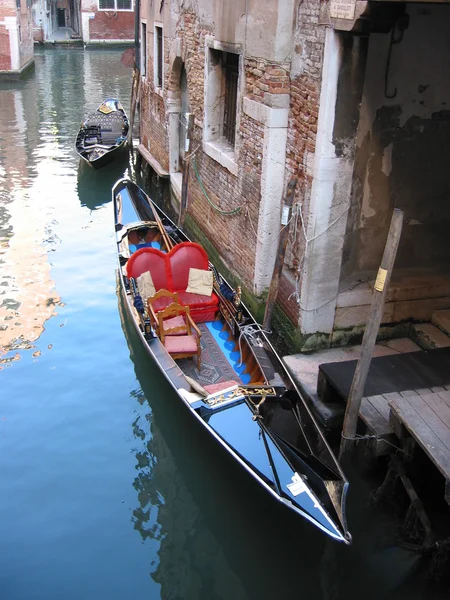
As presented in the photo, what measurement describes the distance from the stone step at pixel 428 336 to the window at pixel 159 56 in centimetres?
658

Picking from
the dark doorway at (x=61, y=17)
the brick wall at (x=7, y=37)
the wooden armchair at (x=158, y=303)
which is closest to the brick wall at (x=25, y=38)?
the brick wall at (x=7, y=37)

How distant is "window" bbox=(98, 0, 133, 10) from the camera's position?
30.6m

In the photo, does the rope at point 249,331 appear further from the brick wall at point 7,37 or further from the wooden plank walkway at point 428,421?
the brick wall at point 7,37

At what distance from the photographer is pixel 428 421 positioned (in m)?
3.90

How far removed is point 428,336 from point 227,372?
1.81 metres

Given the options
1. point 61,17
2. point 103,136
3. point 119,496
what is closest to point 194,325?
point 119,496

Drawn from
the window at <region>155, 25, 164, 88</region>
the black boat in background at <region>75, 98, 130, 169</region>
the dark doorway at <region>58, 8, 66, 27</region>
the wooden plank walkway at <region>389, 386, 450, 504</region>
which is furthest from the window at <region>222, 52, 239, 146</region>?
the dark doorway at <region>58, 8, 66, 27</region>

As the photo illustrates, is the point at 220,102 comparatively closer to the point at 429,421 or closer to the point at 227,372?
the point at 227,372

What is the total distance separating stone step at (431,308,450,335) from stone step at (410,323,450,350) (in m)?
0.04

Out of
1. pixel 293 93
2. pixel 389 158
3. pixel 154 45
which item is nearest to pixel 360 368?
pixel 389 158

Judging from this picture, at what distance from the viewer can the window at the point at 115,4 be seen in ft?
100

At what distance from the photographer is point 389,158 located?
17.1 feet

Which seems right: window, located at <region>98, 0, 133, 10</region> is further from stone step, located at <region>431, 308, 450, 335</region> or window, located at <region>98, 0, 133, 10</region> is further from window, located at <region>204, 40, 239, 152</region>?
stone step, located at <region>431, 308, 450, 335</region>

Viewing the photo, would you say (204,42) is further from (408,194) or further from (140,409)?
(140,409)
